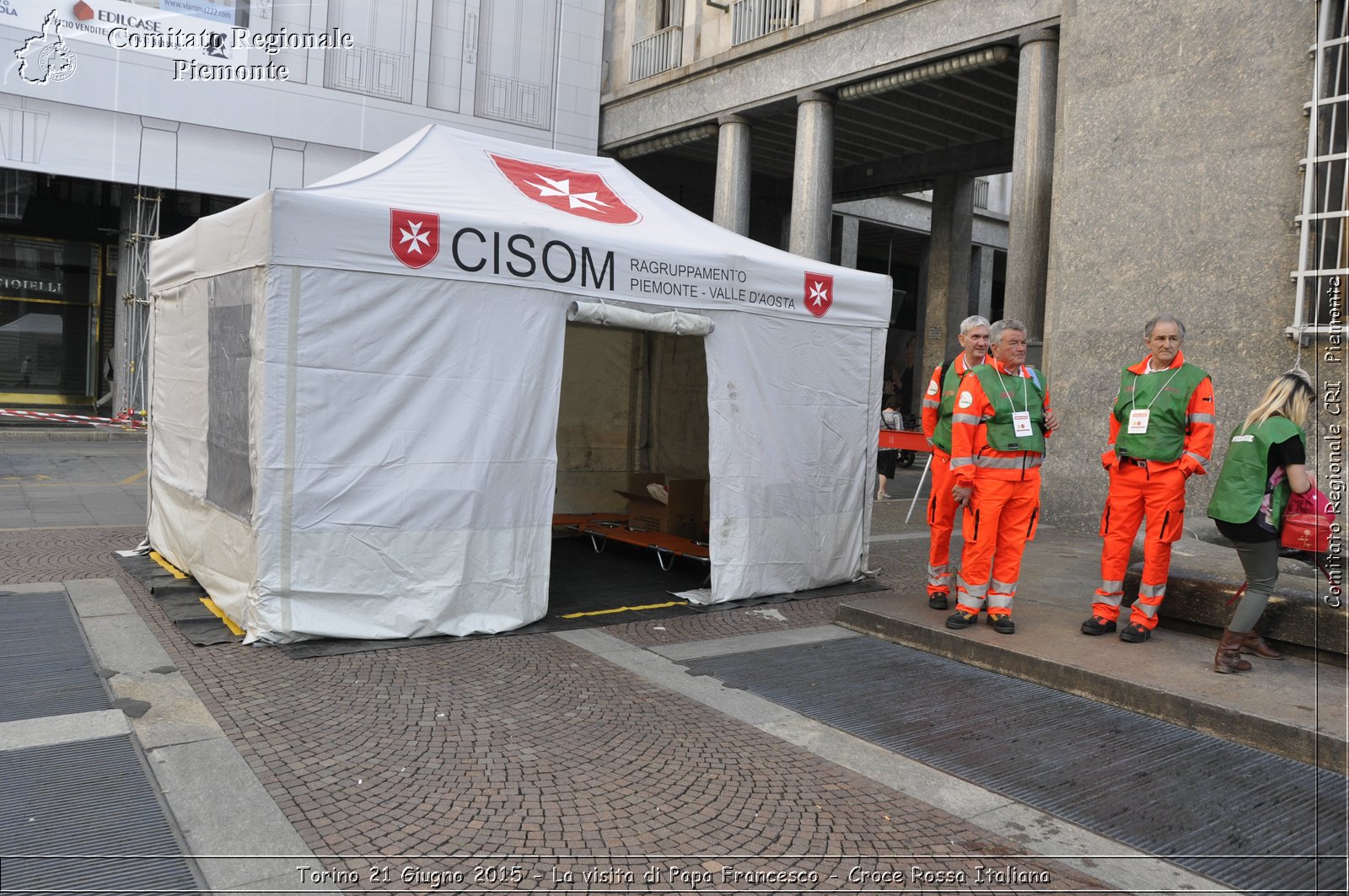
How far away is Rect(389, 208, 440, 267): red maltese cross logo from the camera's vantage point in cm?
566

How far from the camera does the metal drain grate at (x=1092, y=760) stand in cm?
354

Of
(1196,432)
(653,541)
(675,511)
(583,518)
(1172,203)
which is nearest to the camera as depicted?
(1196,432)

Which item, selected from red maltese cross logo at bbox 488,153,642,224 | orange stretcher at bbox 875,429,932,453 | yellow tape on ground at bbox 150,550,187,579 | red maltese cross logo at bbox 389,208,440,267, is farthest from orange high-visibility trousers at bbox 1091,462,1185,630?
orange stretcher at bbox 875,429,932,453

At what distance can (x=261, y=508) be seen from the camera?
17.8ft

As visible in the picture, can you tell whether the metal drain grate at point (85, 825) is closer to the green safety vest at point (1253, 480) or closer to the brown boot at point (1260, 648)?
the green safety vest at point (1253, 480)

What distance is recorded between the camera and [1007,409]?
19.1 feet

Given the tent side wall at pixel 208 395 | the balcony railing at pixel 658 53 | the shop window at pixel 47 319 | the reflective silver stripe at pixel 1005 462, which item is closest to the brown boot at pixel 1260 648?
the reflective silver stripe at pixel 1005 462

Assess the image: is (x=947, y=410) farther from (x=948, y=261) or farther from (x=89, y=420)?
(x=89, y=420)

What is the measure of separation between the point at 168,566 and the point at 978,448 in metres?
6.16

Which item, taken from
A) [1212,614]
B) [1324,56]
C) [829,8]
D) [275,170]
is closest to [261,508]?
[1212,614]

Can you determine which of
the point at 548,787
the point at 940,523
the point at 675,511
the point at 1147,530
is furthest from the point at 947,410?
Result: the point at 548,787

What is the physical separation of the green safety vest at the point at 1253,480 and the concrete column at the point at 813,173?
40.8 feet

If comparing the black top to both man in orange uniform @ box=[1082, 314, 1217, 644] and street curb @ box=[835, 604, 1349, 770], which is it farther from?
street curb @ box=[835, 604, 1349, 770]

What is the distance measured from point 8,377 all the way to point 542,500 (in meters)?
19.9
